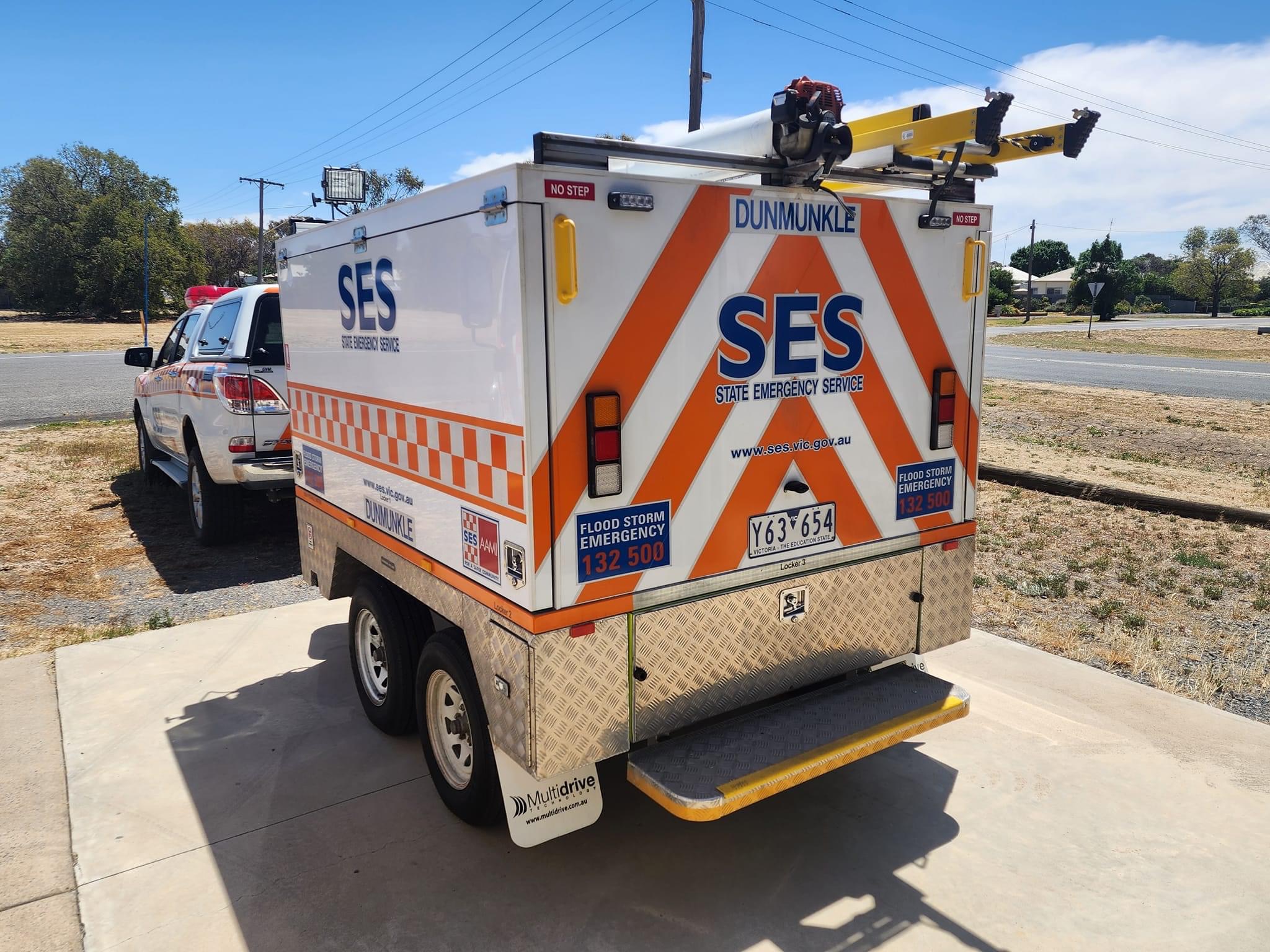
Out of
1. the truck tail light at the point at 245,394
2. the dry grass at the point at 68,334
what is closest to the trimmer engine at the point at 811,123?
the truck tail light at the point at 245,394

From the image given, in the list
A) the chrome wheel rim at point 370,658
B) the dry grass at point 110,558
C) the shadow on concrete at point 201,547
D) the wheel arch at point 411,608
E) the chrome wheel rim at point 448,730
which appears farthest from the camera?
the shadow on concrete at point 201,547

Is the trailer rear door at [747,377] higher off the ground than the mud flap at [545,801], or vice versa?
the trailer rear door at [747,377]

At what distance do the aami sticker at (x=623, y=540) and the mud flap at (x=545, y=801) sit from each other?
72 centimetres

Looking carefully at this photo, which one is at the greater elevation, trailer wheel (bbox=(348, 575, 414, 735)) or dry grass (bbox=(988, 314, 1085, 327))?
dry grass (bbox=(988, 314, 1085, 327))

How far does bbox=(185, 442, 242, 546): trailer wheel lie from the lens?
305 inches

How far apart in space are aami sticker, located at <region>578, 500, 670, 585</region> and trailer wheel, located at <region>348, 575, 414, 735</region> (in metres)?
1.48

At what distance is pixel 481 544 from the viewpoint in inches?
127

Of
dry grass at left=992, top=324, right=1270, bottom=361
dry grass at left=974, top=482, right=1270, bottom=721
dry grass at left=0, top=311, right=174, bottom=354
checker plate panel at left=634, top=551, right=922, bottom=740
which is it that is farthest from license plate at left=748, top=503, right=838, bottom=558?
dry grass at left=0, top=311, right=174, bottom=354

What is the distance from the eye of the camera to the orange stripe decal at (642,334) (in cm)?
290

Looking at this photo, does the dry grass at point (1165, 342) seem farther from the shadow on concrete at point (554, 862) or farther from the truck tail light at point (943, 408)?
the shadow on concrete at point (554, 862)

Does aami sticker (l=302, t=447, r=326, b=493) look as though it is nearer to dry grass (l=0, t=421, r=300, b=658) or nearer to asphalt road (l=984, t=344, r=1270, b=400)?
dry grass (l=0, t=421, r=300, b=658)

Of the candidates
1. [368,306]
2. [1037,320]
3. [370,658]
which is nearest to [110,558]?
[370,658]

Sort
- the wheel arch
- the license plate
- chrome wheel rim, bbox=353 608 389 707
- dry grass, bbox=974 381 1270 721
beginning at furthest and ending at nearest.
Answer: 1. dry grass, bbox=974 381 1270 721
2. chrome wheel rim, bbox=353 608 389 707
3. the wheel arch
4. the license plate

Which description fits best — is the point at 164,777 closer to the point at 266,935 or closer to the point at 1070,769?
the point at 266,935
